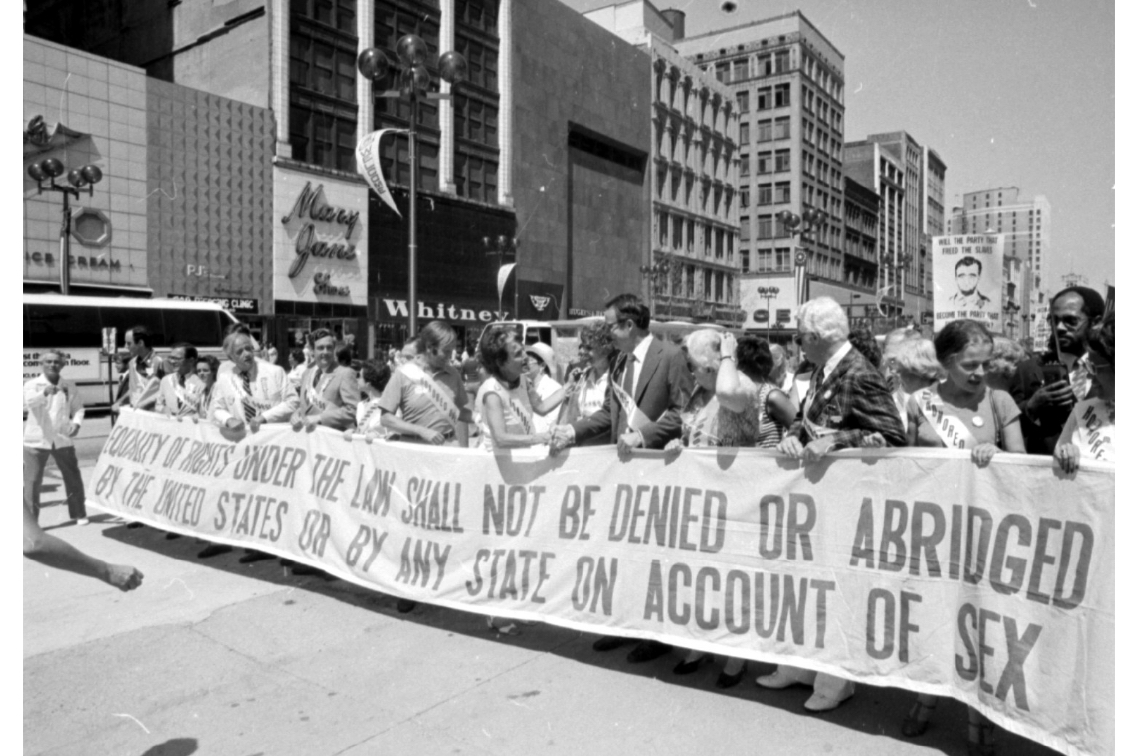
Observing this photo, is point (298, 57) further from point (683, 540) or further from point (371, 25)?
point (683, 540)

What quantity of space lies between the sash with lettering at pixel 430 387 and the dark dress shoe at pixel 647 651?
211cm

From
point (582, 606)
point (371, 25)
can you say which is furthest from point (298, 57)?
point (582, 606)

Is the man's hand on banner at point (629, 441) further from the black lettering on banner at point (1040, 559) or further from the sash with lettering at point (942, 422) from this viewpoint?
the black lettering on banner at point (1040, 559)

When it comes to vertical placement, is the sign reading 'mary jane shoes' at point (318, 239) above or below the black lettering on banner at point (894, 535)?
above

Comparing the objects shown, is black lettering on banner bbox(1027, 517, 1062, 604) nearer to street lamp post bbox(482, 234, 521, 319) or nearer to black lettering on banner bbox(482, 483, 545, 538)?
black lettering on banner bbox(482, 483, 545, 538)

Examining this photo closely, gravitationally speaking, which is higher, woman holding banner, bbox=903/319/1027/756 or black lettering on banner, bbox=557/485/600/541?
woman holding banner, bbox=903/319/1027/756

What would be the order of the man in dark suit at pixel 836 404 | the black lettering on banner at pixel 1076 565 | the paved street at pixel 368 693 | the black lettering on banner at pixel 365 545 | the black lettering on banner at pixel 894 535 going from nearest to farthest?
1. the black lettering on banner at pixel 1076 565
2. the paved street at pixel 368 693
3. the black lettering on banner at pixel 894 535
4. the man in dark suit at pixel 836 404
5. the black lettering on banner at pixel 365 545

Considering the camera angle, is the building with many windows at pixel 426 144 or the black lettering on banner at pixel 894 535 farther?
the building with many windows at pixel 426 144

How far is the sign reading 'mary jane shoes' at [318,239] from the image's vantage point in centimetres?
3444

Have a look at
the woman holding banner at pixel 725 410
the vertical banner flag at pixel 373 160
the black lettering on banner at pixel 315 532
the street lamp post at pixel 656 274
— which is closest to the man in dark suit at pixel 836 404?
the woman holding banner at pixel 725 410

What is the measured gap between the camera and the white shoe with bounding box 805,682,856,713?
3990 mm

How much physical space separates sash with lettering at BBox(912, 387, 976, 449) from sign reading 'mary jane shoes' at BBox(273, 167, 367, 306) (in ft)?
108

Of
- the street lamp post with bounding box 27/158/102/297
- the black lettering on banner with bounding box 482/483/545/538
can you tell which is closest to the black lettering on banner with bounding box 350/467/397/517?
the black lettering on banner with bounding box 482/483/545/538

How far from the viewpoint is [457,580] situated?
520 cm
